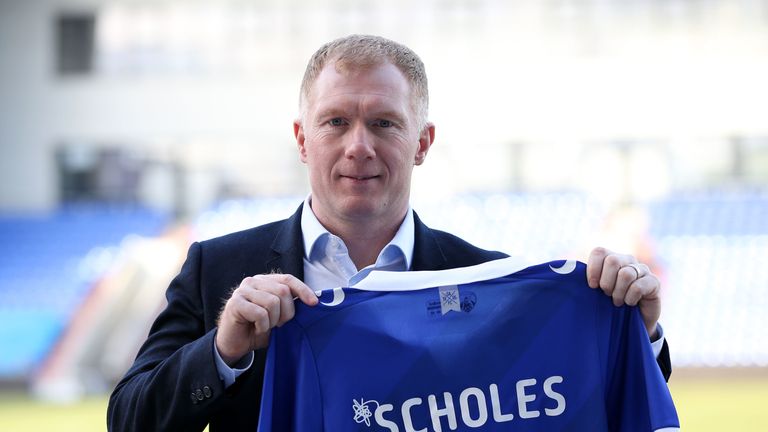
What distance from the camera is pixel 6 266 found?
47.6ft

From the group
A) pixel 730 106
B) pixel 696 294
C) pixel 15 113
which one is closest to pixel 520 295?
pixel 696 294

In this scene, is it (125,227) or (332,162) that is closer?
(332,162)

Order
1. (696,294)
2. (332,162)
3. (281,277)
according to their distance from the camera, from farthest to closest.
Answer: (696,294) < (332,162) < (281,277)

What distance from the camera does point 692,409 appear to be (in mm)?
9367

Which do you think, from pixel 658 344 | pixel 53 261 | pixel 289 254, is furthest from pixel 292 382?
pixel 53 261

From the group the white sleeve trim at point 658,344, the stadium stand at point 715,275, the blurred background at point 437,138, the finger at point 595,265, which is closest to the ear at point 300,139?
the finger at point 595,265

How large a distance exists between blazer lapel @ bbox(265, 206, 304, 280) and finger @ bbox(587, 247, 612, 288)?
53 cm

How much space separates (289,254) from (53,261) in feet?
43.6

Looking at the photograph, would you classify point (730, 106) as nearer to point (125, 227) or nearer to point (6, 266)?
point (125, 227)

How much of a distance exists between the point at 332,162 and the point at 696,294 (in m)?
12.4

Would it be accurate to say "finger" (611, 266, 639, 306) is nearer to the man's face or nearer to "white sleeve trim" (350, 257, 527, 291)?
"white sleeve trim" (350, 257, 527, 291)

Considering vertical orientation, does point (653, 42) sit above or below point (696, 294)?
above

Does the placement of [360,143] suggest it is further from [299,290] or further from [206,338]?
[206,338]

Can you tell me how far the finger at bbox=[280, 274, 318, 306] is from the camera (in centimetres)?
171
